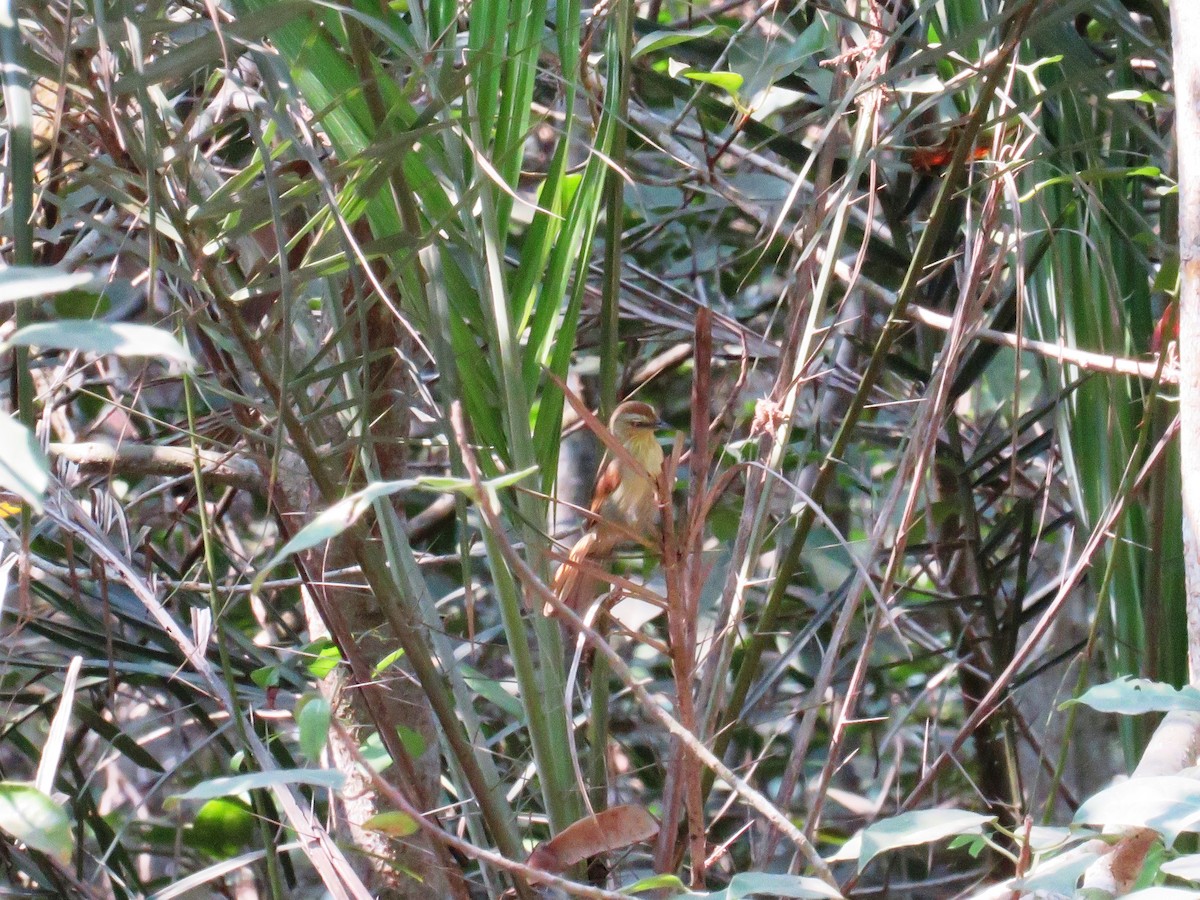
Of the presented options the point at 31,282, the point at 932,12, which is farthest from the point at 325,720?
the point at 932,12

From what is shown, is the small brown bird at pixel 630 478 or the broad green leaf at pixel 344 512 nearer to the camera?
the broad green leaf at pixel 344 512

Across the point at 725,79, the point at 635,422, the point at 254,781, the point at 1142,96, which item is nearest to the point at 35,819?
the point at 254,781

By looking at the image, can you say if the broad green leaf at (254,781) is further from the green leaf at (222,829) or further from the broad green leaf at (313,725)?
the green leaf at (222,829)

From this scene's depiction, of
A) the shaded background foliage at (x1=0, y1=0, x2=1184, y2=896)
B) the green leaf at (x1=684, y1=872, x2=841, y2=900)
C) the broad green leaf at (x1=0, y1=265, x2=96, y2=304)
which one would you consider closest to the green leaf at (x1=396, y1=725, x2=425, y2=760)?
the shaded background foliage at (x1=0, y1=0, x2=1184, y2=896)

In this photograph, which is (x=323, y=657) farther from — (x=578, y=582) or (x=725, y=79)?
(x=725, y=79)

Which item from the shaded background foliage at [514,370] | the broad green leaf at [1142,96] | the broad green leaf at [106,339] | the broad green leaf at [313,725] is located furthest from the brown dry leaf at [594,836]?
the broad green leaf at [1142,96]

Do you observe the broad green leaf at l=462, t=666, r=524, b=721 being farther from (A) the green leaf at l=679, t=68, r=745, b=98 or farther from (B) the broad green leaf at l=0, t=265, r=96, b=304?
(B) the broad green leaf at l=0, t=265, r=96, b=304

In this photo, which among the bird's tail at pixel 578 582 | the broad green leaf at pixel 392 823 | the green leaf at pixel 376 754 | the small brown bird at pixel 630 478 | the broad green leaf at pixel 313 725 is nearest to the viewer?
the broad green leaf at pixel 313 725
